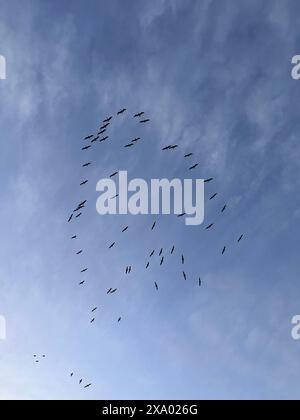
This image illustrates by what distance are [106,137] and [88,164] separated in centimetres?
459

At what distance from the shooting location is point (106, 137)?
62.8 metres
